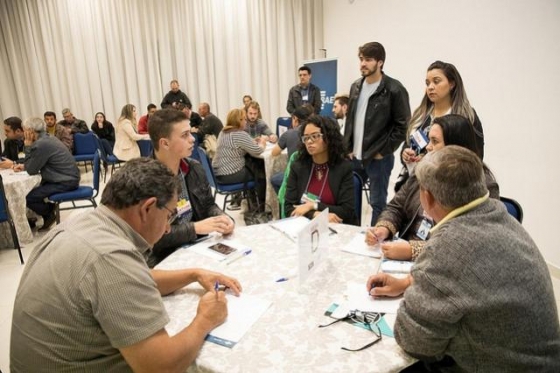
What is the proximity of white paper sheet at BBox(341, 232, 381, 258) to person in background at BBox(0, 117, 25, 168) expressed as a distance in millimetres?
4392

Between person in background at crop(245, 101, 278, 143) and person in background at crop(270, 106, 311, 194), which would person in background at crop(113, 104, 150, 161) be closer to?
person in background at crop(245, 101, 278, 143)

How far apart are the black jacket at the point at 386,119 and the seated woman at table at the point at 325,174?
3.02 feet

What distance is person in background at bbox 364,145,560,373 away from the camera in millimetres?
961

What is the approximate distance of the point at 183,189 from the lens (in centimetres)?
225

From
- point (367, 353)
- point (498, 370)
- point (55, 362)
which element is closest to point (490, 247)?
point (498, 370)

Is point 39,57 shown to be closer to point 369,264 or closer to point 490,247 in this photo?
point 369,264

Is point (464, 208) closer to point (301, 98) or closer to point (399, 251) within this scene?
point (399, 251)

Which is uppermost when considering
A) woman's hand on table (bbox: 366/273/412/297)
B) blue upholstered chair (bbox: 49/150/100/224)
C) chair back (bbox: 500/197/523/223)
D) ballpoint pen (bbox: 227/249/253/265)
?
chair back (bbox: 500/197/523/223)

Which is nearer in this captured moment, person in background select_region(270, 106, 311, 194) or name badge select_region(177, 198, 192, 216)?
name badge select_region(177, 198, 192, 216)

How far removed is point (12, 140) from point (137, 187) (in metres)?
4.96

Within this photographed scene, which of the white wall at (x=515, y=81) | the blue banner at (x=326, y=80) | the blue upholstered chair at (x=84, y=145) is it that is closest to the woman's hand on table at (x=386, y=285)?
the white wall at (x=515, y=81)

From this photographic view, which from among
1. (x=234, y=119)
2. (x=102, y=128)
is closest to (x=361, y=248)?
(x=234, y=119)

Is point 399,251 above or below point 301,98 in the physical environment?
below

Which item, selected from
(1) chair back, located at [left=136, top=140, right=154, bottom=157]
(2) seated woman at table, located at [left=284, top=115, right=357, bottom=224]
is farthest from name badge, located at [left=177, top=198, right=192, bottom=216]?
(1) chair back, located at [left=136, top=140, right=154, bottom=157]
